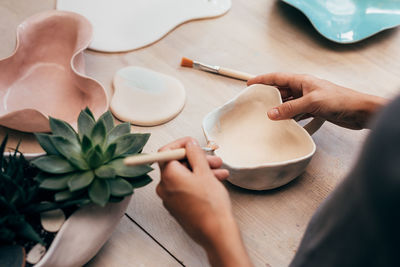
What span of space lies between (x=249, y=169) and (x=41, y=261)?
12.0 inches

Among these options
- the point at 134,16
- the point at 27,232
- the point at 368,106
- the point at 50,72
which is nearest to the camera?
the point at 27,232

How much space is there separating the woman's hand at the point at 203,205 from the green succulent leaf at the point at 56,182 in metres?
0.12

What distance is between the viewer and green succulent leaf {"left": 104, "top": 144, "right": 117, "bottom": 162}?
46 cm

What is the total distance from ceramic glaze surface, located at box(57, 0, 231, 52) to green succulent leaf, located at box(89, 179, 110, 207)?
1.35ft

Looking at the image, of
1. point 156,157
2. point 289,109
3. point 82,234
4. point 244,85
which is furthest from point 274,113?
point 82,234

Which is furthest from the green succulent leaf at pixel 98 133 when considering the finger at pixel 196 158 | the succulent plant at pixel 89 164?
the finger at pixel 196 158

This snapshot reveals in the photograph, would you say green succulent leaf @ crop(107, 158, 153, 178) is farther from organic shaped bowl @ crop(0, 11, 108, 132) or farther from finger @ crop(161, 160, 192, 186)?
organic shaped bowl @ crop(0, 11, 108, 132)

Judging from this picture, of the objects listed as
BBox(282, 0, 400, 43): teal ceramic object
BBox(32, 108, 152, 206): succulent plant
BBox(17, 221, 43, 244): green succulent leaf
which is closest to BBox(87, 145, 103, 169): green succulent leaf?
BBox(32, 108, 152, 206): succulent plant

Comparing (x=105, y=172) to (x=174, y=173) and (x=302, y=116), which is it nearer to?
(x=174, y=173)

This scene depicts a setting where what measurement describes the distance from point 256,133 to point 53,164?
0.37 m

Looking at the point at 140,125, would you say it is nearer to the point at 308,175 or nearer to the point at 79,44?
the point at 79,44

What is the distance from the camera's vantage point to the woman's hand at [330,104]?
607 mm

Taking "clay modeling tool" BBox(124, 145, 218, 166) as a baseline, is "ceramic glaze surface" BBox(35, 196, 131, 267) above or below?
below

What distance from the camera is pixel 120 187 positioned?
454mm
